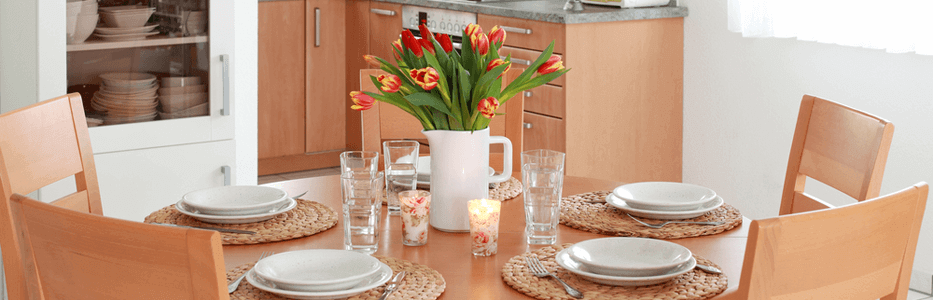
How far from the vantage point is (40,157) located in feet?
5.23

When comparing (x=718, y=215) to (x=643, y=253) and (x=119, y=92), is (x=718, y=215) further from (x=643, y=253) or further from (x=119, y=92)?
(x=119, y=92)

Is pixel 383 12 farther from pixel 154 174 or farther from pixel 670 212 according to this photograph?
pixel 670 212

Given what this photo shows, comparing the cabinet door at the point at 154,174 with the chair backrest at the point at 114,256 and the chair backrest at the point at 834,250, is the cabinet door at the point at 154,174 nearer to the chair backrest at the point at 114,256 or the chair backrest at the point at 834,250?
the chair backrest at the point at 114,256

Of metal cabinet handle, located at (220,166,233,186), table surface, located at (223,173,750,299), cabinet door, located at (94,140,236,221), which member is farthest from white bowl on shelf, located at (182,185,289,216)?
metal cabinet handle, located at (220,166,233,186)

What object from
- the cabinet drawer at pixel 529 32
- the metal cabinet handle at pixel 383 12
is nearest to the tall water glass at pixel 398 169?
the cabinet drawer at pixel 529 32

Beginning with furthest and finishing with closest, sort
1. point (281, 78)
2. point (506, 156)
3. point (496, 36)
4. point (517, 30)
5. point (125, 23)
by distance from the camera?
point (281, 78) < point (517, 30) < point (125, 23) < point (506, 156) < point (496, 36)

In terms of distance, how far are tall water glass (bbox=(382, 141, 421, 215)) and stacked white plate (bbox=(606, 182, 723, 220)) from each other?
353 mm

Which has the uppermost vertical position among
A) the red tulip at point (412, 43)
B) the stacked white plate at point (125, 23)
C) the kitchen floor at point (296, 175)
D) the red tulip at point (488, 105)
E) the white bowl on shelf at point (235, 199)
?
the stacked white plate at point (125, 23)

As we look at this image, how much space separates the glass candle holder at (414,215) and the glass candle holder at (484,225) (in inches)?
3.0

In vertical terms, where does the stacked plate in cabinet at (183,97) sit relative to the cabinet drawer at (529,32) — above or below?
below

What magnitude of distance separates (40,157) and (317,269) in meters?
0.69

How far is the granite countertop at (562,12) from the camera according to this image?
3.22 m

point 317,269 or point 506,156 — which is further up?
point 506,156

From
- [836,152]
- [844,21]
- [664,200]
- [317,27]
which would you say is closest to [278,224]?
[664,200]
